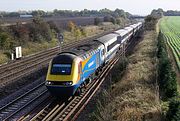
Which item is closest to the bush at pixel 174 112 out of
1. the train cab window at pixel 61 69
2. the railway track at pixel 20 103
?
the train cab window at pixel 61 69

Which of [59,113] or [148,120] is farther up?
[148,120]

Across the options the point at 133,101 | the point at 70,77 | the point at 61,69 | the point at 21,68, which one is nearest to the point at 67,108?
the point at 70,77

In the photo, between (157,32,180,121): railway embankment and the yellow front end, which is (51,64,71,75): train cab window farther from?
(157,32,180,121): railway embankment

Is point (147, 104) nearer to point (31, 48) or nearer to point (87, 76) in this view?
point (87, 76)

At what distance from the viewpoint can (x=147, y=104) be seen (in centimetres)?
1598

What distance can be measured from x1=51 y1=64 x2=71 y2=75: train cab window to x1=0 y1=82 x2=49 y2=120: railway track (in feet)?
8.91

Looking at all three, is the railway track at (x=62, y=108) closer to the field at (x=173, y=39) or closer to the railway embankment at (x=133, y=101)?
the railway embankment at (x=133, y=101)

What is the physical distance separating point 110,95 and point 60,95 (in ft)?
10.7

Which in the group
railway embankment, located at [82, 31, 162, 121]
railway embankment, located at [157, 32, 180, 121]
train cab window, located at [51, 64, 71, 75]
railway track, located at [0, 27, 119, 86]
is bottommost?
railway track, located at [0, 27, 119, 86]

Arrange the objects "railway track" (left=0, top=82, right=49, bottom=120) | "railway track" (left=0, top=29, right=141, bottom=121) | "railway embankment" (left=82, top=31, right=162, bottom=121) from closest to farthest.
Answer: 1. "railway embankment" (left=82, top=31, right=162, bottom=121)
2. "railway track" (left=0, top=29, right=141, bottom=121)
3. "railway track" (left=0, top=82, right=49, bottom=120)

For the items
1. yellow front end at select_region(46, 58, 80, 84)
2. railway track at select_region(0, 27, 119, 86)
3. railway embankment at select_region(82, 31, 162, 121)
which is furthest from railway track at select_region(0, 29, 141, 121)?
railway track at select_region(0, 27, 119, 86)

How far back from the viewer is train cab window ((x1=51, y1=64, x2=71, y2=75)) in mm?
19438

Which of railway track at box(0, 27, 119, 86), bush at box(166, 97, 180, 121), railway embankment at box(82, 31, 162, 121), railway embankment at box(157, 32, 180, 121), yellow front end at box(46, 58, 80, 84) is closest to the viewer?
bush at box(166, 97, 180, 121)

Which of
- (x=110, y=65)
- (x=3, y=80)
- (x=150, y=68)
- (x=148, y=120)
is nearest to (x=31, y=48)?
(x=110, y=65)
